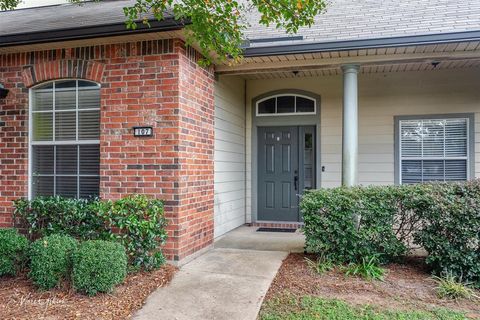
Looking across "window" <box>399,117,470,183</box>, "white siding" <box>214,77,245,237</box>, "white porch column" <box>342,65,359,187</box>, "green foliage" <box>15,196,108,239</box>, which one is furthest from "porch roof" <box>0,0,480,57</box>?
"green foliage" <box>15,196,108,239</box>

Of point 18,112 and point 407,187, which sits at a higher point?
point 18,112

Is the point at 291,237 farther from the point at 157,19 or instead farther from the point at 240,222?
the point at 157,19

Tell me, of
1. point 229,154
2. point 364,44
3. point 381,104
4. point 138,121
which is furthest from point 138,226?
point 381,104

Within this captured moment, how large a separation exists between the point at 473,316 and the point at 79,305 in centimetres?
387

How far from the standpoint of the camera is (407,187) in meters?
5.06

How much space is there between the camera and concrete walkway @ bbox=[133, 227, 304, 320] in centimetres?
386

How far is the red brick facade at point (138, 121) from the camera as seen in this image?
523 cm

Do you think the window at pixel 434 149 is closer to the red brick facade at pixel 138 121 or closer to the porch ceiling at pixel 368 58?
the porch ceiling at pixel 368 58

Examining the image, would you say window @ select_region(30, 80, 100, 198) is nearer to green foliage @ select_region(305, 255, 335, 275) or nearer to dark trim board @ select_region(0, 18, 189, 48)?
dark trim board @ select_region(0, 18, 189, 48)

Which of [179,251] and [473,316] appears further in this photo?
[179,251]

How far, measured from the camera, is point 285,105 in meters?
8.18

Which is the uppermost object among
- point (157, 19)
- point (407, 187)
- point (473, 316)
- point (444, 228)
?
point (157, 19)

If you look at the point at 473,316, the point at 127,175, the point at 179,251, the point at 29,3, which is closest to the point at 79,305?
the point at 179,251

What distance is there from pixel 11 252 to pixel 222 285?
259 centimetres
